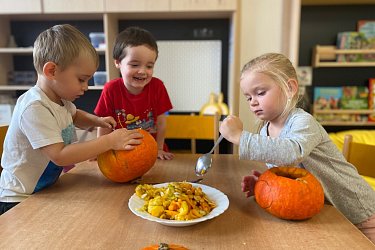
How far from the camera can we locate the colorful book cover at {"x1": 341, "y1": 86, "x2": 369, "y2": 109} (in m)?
1.98

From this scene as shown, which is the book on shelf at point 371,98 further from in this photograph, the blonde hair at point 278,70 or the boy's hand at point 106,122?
the boy's hand at point 106,122

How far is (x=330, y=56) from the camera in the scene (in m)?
1.97

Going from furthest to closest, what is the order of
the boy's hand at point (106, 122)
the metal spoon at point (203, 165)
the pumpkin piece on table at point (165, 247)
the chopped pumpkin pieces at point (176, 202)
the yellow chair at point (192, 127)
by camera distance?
the yellow chair at point (192, 127) < the boy's hand at point (106, 122) < the metal spoon at point (203, 165) < the chopped pumpkin pieces at point (176, 202) < the pumpkin piece on table at point (165, 247)

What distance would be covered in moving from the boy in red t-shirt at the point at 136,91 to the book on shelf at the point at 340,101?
120cm

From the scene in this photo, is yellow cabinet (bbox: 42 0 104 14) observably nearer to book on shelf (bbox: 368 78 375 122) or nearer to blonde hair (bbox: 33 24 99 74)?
blonde hair (bbox: 33 24 99 74)

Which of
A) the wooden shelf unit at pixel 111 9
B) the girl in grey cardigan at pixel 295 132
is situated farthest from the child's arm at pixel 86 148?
the wooden shelf unit at pixel 111 9

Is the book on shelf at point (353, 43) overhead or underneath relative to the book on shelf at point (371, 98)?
overhead

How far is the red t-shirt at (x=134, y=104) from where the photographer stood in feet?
4.11

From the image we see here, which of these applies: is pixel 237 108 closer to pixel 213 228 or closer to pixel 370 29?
pixel 370 29

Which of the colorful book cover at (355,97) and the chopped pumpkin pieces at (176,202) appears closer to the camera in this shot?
the chopped pumpkin pieces at (176,202)

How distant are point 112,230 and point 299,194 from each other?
1.23 feet

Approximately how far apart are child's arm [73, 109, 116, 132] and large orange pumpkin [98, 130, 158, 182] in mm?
212

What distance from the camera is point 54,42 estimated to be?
761 mm

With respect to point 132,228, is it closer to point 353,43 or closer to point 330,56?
point 330,56
